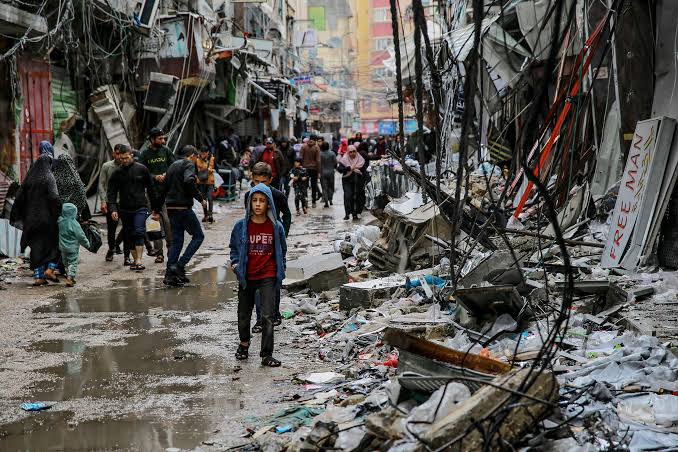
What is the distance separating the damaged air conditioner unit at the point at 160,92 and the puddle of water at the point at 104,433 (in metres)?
16.0

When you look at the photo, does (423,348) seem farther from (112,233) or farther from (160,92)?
(160,92)

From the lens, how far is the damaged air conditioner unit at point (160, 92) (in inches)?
823

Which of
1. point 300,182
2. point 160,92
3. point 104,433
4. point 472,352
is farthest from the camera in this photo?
point 300,182

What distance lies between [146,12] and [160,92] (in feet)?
7.40

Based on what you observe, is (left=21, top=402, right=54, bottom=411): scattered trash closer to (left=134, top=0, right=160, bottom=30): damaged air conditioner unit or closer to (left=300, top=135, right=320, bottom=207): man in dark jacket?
(left=134, top=0, right=160, bottom=30): damaged air conditioner unit

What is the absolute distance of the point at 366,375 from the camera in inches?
251

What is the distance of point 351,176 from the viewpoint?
62.6ft

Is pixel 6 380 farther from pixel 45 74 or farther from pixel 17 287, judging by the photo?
pixel 45 74

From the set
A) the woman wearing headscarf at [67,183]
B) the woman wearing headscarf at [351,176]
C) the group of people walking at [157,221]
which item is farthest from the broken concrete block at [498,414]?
the woman wearing headscarf at [351,176]

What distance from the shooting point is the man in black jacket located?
12.0 m

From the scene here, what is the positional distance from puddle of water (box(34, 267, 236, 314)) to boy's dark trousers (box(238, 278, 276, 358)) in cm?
237

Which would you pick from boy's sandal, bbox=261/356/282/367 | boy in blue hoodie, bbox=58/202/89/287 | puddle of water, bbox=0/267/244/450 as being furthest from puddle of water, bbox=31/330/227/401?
boy in blue hoodie, bbox=58/202/89/287

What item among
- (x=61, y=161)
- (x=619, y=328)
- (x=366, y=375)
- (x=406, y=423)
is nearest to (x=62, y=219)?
(x=61, y=161)

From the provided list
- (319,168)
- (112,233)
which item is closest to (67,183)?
(112,233)
